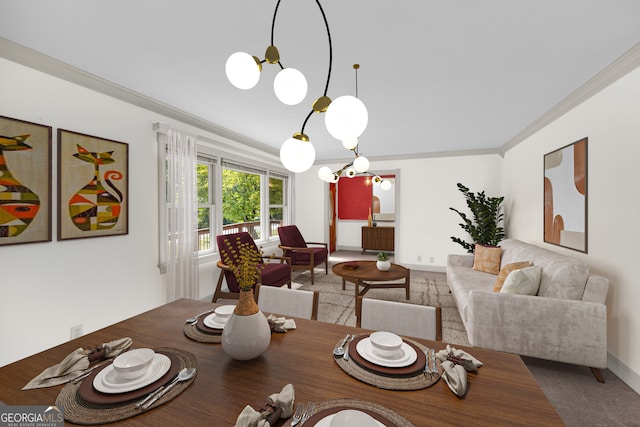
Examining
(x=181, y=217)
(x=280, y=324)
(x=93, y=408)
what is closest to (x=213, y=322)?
(x=280, y=324)

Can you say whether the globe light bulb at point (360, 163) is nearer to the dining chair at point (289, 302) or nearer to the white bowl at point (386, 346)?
the dining chair at point (289, 302)

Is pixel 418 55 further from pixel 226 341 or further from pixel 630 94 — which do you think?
pixel 226 341

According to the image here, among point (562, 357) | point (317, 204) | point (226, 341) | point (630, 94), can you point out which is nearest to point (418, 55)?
point (630, 94)

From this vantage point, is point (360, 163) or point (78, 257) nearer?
point (78, 257)

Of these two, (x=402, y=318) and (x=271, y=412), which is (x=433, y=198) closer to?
(x=402, y=318)

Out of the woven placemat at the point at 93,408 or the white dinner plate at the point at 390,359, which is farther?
the white dinner plate at the point at 390,359

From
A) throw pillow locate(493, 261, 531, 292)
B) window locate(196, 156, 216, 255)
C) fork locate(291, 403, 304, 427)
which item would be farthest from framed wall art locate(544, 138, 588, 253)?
window locate(196, 156, 216, 255)

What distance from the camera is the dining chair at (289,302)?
1.69m

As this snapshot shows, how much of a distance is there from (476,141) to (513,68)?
2582mm

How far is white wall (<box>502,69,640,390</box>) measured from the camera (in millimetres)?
1995

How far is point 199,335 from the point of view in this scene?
1.31 metres

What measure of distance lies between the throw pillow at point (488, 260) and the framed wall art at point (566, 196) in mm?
575

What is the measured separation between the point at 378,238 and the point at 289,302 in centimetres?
626

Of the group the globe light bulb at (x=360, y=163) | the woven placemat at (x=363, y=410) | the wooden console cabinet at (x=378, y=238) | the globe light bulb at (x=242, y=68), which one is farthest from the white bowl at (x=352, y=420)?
the wooden console cabinet at (x=378, y=238)
